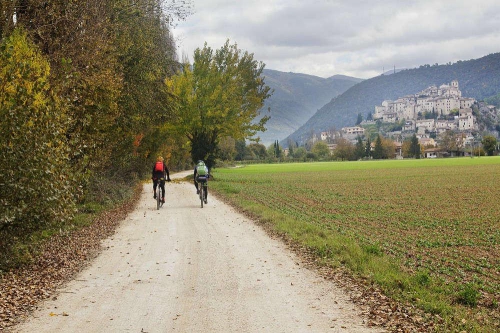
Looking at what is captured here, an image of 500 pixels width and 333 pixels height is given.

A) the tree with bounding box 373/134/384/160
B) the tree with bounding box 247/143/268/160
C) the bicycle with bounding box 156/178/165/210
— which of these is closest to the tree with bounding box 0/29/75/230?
the bicycle with bounding box 156/178/165/210

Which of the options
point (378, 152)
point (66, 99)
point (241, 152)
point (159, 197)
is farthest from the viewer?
point (378, 152)

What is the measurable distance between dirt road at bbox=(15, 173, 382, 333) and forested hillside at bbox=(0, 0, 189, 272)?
1.79m

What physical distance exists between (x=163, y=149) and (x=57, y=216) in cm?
3689

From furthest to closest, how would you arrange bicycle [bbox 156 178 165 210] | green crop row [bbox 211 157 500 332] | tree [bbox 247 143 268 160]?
tree [bbox 247 143 268 160], bicycle [bbox 156 178 165 210], green crop row [bbox 211 157 500 332]

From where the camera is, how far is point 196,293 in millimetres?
8703

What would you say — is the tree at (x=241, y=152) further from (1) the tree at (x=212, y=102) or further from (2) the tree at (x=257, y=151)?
(1) the tree at (x=212, y=102)

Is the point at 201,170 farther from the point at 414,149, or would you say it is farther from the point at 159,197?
the point at 414,149

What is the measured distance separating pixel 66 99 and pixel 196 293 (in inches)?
230

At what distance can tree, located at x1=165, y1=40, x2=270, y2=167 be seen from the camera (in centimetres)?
4709

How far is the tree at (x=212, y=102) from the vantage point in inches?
1854

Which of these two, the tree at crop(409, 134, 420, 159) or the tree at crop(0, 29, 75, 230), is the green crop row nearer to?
the tree at crop(0, 29, 75, 230)

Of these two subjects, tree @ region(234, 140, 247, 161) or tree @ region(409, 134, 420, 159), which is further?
tree @ region(409, 134, 420, 159)

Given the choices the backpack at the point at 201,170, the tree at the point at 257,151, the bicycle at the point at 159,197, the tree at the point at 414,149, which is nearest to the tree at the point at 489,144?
the tree at the point at 414,149

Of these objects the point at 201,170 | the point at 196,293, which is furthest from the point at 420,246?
the point at 201,170
